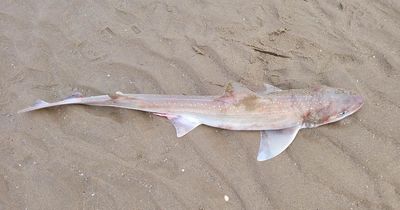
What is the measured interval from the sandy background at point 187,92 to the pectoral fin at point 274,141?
0.08 m

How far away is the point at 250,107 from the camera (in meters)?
4.65

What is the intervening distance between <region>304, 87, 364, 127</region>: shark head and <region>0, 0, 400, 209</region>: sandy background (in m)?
0.11

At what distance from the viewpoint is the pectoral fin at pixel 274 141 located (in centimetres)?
441

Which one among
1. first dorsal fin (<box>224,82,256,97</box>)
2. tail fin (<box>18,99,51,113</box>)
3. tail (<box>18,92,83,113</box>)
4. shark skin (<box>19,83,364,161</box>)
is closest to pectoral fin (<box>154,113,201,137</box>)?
shark skin (<box>19,83,364,161</box>)

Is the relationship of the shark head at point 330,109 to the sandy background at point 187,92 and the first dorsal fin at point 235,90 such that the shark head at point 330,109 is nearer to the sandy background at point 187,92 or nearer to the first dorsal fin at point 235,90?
the sandy background at point 187,92

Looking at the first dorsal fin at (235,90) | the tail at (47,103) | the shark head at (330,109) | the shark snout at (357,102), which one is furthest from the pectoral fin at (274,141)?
the tail at (47,103)

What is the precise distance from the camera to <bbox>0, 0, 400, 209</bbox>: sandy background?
165 inches

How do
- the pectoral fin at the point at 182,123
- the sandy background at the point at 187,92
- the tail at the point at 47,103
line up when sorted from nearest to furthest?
the sandy background at the point at 187,92 < the pectoral fin at the point at 182,123 < the tail at the point at 47,103

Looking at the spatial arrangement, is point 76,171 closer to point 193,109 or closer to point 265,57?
point 193,109

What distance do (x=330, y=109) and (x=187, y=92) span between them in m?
1.51

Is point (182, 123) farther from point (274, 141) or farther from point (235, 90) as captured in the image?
point (274, 141)

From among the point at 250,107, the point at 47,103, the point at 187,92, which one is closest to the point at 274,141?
the point at 250,107

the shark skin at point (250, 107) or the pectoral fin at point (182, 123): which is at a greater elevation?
the shark skin at point (250, 107)

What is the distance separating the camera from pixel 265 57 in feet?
17.4
